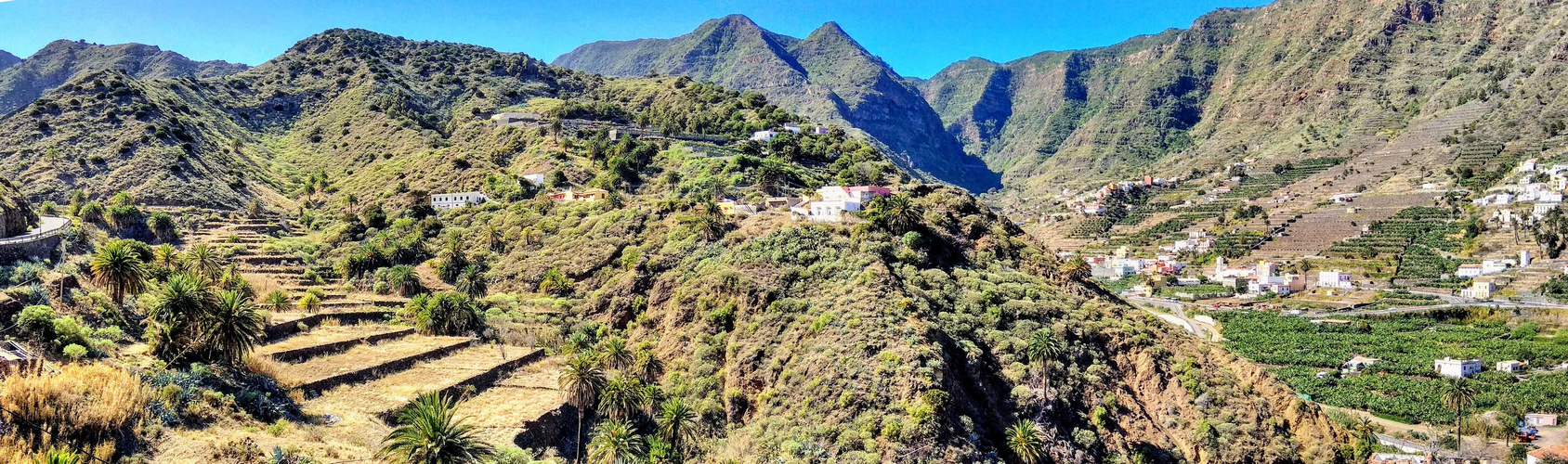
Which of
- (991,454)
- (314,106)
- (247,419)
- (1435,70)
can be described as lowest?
(991,454)

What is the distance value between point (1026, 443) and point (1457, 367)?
47.7 m

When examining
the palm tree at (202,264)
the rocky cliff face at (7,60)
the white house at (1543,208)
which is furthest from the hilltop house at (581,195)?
the rocky cliff face at (7,60)

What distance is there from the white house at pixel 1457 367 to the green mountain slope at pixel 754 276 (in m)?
33.2

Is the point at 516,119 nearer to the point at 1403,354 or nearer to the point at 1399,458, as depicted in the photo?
the point at 1399,458

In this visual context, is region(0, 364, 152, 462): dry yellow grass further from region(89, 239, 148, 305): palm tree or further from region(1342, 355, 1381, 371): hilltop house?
region(1342, 355, 1381, 371): hilltop house

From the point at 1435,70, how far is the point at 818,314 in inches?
6856

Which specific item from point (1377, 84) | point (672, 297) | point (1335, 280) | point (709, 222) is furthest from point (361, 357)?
point (1377, 84)

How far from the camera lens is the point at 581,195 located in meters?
62.5

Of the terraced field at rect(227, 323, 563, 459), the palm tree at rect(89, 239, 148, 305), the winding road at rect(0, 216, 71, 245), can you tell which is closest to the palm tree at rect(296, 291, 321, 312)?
the terraced field at rect(227, 323, 563, 459)

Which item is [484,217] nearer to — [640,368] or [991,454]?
[640,368]

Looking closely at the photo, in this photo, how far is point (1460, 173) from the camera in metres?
108

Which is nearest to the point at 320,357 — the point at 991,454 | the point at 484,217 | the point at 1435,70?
the point at 991,454

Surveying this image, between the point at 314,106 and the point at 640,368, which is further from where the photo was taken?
the point at 314,106

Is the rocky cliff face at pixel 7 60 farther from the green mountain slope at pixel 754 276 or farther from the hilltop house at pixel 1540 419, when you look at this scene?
the hilltop house at pixel 1540 419
